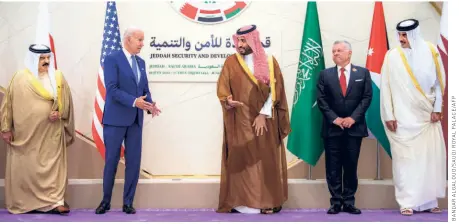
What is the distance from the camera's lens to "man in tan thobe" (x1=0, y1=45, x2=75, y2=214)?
496 centimetres

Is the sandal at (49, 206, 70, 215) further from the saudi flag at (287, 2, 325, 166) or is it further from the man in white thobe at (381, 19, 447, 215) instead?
the man in white thobe at (381, 19, 447, 215)

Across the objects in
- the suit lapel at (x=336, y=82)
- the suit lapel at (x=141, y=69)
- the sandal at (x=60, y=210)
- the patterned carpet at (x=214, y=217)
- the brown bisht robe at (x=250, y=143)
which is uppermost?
the suit lapel at (x=141, y=69)

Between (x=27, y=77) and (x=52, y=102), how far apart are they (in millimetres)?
321

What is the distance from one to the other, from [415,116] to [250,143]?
1.51 m

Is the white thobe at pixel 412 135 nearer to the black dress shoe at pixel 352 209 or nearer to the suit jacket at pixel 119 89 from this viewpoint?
the black dress shoe at pixel 352 209

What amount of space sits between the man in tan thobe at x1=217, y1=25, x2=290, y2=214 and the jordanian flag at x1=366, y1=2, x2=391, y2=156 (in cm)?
88

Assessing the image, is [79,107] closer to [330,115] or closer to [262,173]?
[262,173]

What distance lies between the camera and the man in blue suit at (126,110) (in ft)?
15.9

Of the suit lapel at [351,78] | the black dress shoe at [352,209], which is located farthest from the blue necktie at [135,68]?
the black dress shoe at [352,209]

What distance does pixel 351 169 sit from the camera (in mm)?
4918

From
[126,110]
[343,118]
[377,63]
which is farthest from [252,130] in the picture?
[377,63]

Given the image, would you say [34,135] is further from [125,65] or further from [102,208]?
[125,65]

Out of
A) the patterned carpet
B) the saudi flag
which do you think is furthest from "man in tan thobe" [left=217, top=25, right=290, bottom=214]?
the saudi flag

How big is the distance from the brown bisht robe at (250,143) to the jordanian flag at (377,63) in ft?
2.88
